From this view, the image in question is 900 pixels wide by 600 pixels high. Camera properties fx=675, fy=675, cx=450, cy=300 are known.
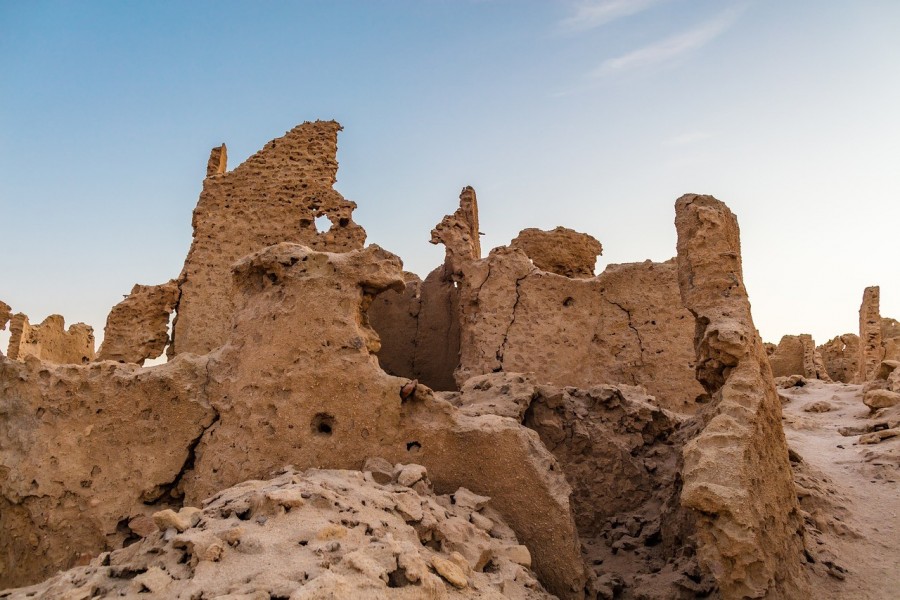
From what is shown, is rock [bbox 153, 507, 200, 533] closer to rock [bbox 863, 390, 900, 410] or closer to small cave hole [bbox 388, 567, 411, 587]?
small cave hole [bbox 388, 567, 411, 587]

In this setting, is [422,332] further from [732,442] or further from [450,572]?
[450,572]

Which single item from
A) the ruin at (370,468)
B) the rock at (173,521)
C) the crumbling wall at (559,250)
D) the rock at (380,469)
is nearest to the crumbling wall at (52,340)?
the crumbling wall at (559,250)

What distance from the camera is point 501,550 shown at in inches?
148

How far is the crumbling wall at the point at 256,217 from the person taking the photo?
25.5ft

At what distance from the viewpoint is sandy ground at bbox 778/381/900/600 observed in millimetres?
4309

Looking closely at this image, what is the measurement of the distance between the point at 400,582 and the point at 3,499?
323 centimetres

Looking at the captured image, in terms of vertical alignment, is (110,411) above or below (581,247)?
below

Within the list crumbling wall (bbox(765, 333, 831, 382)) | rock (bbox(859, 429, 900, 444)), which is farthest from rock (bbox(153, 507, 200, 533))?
crumbling wall (bbox(765, 333, 831, 382))

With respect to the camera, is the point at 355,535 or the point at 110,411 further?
the point at 110,411

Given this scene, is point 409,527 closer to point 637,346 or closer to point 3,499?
point 3,499

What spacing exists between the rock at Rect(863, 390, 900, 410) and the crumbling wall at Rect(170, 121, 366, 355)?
6.46 meters

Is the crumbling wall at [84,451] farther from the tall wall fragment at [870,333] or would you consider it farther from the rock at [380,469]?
the tall wall fragment at [870,333]

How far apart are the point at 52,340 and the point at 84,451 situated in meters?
12.0

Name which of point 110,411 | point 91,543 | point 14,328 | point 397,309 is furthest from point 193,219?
point 14,328
